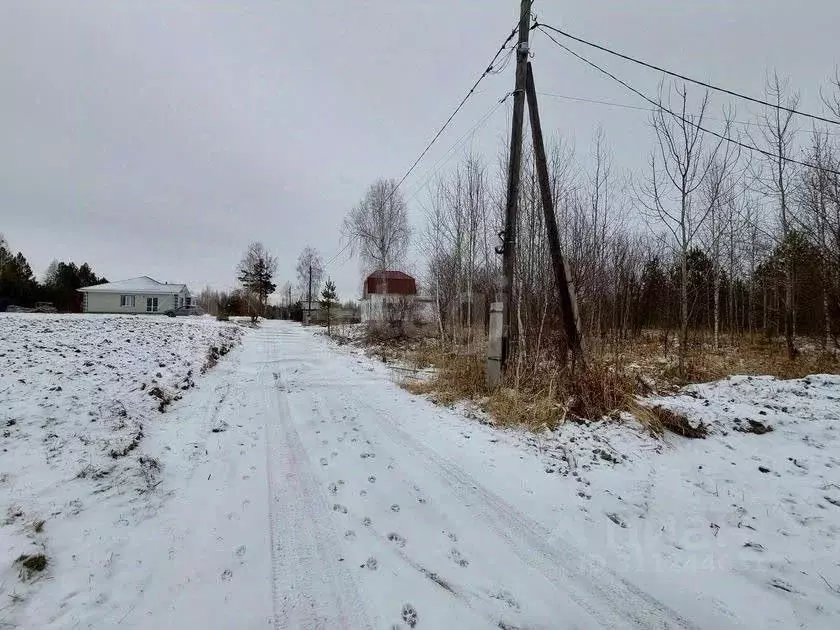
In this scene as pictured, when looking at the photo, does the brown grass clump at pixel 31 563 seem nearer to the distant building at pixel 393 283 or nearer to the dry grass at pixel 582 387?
the dry grass at pixel 582 387

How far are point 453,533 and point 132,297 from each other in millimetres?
51740

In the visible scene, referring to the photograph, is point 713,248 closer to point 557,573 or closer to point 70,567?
point 557,573

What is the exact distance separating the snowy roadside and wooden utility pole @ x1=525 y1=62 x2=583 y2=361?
160cm

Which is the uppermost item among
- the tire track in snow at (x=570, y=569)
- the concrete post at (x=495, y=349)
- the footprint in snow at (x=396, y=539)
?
the concrete post at (x=495, y=349)

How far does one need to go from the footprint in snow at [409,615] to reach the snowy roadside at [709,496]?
1185 millimetres

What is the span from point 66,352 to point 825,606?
35.9 feet

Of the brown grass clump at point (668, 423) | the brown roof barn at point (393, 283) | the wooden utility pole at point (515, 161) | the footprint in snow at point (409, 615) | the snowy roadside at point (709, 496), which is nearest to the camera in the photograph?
the footprint in snow at point (409, 615)

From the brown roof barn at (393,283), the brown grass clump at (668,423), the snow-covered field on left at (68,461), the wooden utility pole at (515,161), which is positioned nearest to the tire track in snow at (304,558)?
the snow-covered field on left at (68,461)

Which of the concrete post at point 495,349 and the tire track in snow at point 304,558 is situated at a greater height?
the concrete post at point 495,349

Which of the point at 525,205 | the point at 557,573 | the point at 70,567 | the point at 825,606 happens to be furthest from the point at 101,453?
the point at 525,205

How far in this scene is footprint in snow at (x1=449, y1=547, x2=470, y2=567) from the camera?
7.32 ft

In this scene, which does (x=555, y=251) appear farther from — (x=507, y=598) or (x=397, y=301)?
(x=397, y=301)

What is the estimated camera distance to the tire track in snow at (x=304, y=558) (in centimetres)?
182

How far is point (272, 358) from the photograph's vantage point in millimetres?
11398
